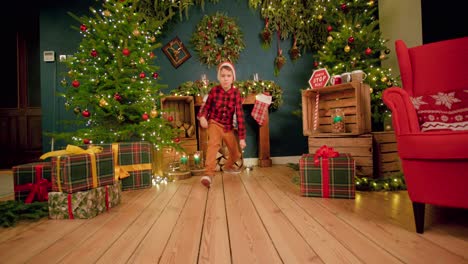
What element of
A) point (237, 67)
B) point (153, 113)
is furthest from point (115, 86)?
point (237, 67)

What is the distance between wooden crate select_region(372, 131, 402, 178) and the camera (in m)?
2.65

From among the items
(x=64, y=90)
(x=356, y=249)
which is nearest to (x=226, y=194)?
(x=356, y=249)

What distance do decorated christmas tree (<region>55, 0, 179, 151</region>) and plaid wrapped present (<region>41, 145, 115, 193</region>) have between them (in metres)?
0.94

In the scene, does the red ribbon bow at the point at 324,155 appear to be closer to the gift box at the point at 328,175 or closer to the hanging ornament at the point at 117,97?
the gift box at the point at 328,175

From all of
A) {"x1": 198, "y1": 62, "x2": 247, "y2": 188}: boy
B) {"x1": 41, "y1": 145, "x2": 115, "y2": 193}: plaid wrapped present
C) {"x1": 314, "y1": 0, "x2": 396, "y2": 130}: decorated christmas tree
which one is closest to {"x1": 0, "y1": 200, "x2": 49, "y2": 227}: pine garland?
{"x1": 41, "y1": 145, "x2": 115, "y2": 193}: plaid wrapped present

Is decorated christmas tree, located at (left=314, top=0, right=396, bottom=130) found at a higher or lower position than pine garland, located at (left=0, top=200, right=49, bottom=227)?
higher

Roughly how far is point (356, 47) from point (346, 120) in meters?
1.22

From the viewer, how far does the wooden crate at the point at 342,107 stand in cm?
273

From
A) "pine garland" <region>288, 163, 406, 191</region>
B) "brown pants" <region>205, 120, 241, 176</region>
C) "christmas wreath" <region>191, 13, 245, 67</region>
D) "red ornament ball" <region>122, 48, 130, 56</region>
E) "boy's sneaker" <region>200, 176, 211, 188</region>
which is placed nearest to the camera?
"pine garland" <region>288, 163, 406, 191</region>

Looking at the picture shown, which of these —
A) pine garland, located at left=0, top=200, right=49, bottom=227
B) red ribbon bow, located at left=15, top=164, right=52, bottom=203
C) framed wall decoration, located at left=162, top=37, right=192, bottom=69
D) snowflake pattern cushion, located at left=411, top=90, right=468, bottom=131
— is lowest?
pine garland, located at left=0, top=200, right=49, bottom=227

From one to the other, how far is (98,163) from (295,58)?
3.60 meters

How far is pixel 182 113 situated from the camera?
14.0ft

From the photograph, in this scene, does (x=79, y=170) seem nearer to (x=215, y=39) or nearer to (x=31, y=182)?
(x=31, y=182)

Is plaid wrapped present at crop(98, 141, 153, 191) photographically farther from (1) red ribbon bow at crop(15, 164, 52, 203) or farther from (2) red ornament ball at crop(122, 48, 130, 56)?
(2) red ornament ball at crop(122, 48, 130, 56)
